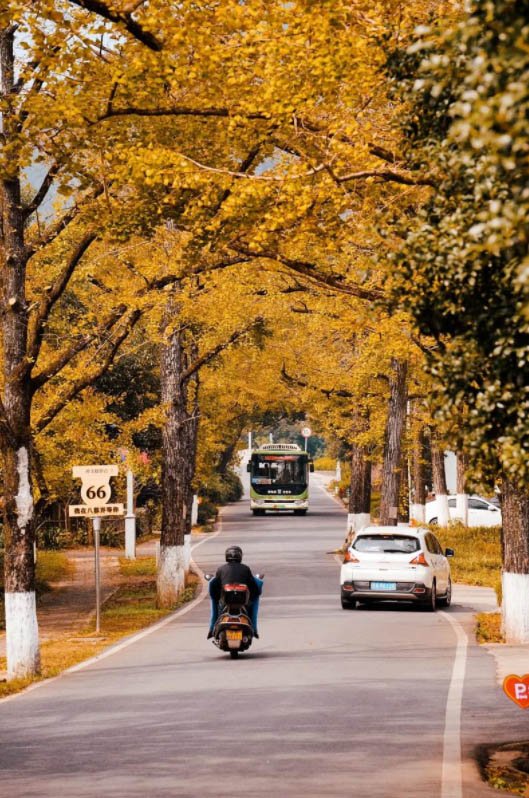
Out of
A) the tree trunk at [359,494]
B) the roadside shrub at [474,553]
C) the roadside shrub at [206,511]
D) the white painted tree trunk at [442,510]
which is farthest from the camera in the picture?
the roadside shrub at [206,511]

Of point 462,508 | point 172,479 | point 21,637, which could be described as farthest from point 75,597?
point 462,508

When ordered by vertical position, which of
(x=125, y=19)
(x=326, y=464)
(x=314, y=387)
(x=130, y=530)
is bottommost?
(x=130, y=530)

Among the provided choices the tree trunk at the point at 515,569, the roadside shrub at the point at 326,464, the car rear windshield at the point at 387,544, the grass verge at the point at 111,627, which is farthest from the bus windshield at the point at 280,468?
the roadside shrub at the point at 326,464

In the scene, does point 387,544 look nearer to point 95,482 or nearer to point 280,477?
point 95,482

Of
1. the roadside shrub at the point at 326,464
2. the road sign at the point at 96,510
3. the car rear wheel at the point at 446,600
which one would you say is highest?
the roadside shrub at the point at 326,464

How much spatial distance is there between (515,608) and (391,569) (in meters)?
5.33

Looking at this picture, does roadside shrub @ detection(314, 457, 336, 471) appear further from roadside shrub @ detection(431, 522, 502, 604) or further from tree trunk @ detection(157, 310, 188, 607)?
tree trunk @ detection(157, 310, 188, 607)

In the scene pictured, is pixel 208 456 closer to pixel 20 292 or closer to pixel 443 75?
pixel 20 292

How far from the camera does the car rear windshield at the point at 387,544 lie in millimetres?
26328

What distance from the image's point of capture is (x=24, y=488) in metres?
18.2

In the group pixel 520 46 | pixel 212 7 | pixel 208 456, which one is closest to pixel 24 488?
pixel 212 7

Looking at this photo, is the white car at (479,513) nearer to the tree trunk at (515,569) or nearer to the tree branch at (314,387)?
the tree branch at (314,387)

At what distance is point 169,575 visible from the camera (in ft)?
96.8

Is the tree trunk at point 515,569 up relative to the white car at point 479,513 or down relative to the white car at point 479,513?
down
